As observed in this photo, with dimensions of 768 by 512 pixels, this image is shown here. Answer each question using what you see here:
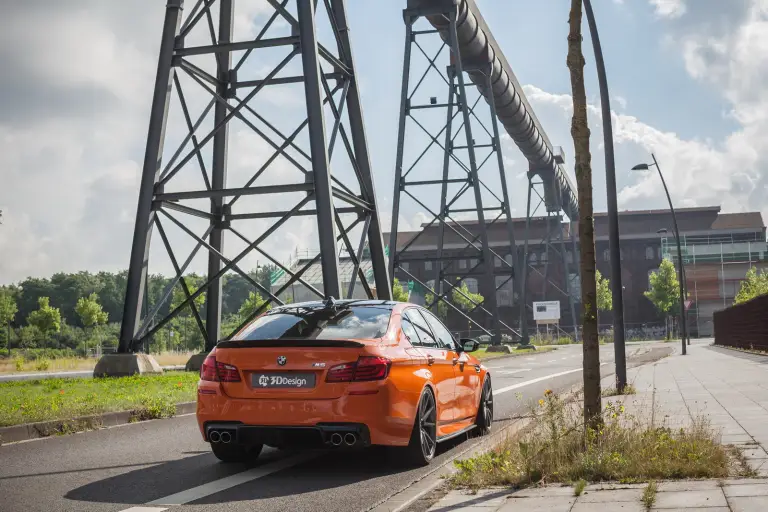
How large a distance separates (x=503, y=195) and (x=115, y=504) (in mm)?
33745

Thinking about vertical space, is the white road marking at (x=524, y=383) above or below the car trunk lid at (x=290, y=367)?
below

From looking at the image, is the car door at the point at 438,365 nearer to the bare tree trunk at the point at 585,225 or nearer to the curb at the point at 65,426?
the bare tree trunk at the point at 585,225

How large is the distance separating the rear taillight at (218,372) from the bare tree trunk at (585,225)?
106 inches

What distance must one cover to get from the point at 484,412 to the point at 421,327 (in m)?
1.70

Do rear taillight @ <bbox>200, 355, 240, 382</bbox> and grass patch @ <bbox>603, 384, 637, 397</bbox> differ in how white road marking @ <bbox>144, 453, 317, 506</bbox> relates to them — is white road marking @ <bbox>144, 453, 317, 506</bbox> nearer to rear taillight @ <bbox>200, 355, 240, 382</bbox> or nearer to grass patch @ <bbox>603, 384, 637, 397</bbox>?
rear taillight @ <bbox>200, 355, 240, 382</bbox>

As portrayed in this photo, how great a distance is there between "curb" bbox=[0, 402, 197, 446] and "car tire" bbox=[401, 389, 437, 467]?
4.17 m

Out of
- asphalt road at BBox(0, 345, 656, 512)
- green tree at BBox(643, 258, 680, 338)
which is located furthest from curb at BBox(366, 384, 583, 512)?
green tree at BBox(643, 258, 680, 338)

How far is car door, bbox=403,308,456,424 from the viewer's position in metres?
8.05

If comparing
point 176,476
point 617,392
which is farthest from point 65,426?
point 617,392

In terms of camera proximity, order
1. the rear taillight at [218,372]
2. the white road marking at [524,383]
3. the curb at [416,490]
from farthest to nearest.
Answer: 1. the white road marking at [524,383]
2. the rear taillight at [218,372]
3. the curb at [416,490]

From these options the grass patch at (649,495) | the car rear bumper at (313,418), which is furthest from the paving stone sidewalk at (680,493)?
the car rear bumper at (313,418)

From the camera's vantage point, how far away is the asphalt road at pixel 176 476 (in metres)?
6.07

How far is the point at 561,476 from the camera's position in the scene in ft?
20.2

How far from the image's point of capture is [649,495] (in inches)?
207
